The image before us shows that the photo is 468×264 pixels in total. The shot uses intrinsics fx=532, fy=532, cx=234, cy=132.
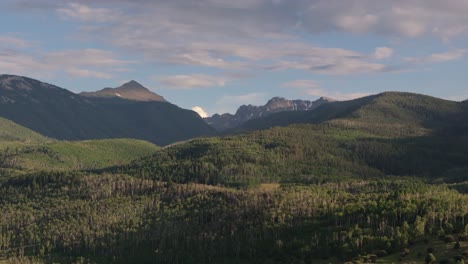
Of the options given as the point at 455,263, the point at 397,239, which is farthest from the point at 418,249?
the point at 455,263

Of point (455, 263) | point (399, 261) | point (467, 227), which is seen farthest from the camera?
point (467, 227)

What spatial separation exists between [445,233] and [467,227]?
8375 millimetres

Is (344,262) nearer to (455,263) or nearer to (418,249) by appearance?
(418,249)

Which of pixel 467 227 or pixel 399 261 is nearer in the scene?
pixel 399 261

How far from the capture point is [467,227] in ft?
634

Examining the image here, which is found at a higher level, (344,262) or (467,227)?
(467,227)

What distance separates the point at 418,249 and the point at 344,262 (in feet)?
87.6

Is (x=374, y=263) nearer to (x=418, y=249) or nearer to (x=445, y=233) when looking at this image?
(x=418, y=249)

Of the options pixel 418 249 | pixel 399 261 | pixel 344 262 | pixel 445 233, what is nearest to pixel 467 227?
pixel 445 233

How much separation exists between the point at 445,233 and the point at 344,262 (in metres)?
39.3

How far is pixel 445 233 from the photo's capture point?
198 metres

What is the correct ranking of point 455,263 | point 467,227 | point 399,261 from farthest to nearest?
point 467,227 → point 399,261 → point 455,263

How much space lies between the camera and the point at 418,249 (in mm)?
190000

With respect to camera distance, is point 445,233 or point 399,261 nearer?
point 399,261
